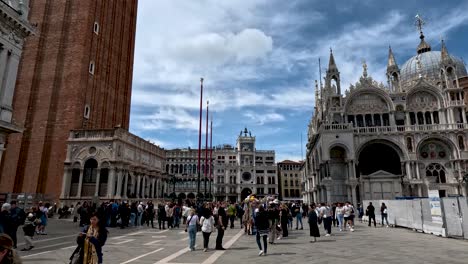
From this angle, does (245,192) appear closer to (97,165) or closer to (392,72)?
(392,72)

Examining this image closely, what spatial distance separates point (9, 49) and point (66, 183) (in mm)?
12587

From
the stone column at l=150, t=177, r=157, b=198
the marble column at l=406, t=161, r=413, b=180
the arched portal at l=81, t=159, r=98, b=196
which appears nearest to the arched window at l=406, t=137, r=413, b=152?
the marble column at l=406, t=161, r=413, b=180

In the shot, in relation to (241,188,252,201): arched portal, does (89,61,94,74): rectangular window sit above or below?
above

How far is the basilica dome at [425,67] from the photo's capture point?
165ft

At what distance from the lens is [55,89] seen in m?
30.2

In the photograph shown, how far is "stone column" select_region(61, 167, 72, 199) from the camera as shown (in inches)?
1041

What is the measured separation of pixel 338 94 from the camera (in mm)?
40281

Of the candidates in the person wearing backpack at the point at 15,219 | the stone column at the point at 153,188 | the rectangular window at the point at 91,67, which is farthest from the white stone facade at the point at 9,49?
the stone column at the point at 153,188

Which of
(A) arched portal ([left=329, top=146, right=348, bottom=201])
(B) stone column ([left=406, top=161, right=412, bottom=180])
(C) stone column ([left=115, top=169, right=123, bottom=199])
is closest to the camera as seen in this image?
(C) stone column ([left=115, top=169, right=123, bottom=199])

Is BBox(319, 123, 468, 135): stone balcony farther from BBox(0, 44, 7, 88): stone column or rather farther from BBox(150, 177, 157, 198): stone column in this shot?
BBox(0, 44, 7, 88): stone column

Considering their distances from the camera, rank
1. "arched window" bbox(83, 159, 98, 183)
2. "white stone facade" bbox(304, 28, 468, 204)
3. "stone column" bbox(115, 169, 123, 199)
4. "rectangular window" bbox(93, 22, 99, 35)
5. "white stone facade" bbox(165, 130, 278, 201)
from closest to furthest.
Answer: "stone column" bbox(115, 169, 123, 199)
"arched window" bbox(83, 159, 98, 183)
"rectangular window" bbox(93, 22, 99, 35)
"white stone facade" bbox(304, 28, 468, 204)
"white stone facade" bbox(165, 130, 278, 201)

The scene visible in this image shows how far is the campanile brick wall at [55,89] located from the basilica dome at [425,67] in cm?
4692

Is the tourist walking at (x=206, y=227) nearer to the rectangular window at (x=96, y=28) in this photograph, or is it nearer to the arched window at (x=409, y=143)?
the rectangular window at (x=96, y=28)

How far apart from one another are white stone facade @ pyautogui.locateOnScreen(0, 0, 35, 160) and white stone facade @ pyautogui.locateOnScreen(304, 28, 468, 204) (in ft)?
101
